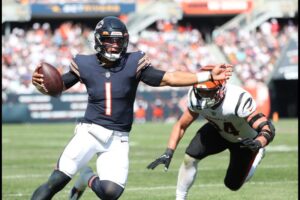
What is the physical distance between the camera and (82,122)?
6703 mm

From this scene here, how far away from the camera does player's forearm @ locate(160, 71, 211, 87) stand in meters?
6.39

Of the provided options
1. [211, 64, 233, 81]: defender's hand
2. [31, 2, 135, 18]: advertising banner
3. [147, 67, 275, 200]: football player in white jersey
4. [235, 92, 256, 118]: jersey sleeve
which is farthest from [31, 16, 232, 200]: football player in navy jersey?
[31, 2, 135, 18]: advertising banner

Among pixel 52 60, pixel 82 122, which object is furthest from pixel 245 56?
pixel 82 122

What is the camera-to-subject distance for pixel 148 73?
→ 21.6ft

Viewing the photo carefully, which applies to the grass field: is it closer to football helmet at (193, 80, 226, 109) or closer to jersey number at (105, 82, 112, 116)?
football helmet at (193, 80, 226, 109)

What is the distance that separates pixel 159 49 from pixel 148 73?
22.3 metres

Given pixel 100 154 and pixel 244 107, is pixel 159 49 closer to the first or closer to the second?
pixel 244 107

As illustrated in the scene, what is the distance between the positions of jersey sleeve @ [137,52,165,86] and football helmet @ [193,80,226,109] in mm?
652

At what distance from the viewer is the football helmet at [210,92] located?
7.12 m

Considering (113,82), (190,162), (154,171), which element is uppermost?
(113,82)

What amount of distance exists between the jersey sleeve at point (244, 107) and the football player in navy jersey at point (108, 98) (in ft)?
3.38

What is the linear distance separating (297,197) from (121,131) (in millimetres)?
2710

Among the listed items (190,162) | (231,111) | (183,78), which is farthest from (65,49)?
(183,78)

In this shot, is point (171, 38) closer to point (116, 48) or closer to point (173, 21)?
point (173, 21)
